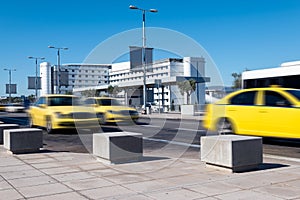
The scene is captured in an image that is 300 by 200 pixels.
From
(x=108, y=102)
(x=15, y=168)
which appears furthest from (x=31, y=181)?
(x=108, y=102)

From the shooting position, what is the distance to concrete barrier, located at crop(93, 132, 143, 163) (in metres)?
7.74

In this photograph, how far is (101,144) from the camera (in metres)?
8.03

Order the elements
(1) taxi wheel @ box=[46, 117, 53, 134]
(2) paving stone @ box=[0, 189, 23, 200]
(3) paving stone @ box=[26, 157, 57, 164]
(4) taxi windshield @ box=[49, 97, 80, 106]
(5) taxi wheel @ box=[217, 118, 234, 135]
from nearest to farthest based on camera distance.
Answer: (2) paving stone @ box=[0, 189, 23, 200] → (3) paving stone @ box=[26, 157, 57, 164] → (5) taxi wheel @ box=[217, 118, 234, 135] → (1) taxi wheel @ box=[46, 117, 53, 134] → (4) taxi windshield @ box=[49, 97, 80, 106]

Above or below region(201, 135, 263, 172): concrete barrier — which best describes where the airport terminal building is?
above

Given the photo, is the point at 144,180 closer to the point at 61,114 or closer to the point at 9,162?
the point at 9,162

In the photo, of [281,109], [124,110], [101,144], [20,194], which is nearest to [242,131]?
[281,109]

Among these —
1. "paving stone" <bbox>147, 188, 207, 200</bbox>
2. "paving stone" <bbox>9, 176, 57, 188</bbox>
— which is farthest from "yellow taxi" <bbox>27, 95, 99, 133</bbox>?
"paving stone" <bbox>147, 188, 207, 200</bbox>

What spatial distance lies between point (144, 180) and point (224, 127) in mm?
6250

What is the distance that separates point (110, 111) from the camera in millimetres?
19188

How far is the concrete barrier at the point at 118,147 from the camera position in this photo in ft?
25.4

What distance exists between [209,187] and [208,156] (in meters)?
1.54

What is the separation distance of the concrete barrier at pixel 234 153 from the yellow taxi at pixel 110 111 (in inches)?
467

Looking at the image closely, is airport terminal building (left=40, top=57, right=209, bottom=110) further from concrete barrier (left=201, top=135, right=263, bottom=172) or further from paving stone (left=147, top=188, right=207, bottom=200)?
paving stone (left=147, top=188, right=207, bottom=200)

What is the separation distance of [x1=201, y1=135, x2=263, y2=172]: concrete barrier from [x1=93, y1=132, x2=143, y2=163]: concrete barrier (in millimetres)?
1684
